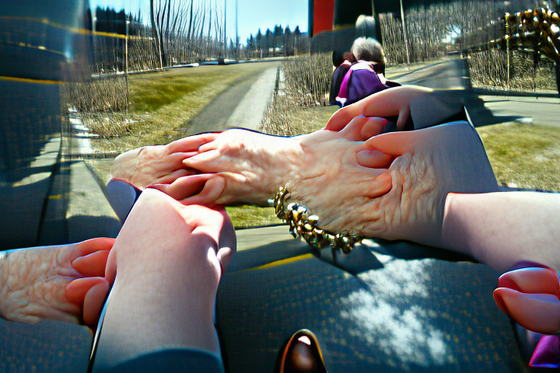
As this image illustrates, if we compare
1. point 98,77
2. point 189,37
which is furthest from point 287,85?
point 98,77

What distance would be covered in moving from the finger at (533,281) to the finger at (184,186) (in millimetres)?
352

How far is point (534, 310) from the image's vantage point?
30 centimetres

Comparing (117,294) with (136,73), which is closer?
(117,294)

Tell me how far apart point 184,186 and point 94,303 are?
0.50 feet

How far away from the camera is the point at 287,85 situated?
454 mm

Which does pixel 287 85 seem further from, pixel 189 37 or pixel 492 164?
pixel 492 164

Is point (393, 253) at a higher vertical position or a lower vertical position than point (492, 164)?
lower

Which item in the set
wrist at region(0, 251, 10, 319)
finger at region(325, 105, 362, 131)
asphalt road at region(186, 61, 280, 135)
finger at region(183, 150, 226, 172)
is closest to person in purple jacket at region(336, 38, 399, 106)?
finger at region(325, 105, 362, 131)

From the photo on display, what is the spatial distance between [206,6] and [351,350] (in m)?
0.46

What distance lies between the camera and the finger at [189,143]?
0.41 meters

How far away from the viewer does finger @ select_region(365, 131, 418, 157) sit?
1.44 feet

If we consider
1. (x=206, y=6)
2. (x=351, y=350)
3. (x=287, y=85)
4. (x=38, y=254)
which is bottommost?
(x=351, y=350)

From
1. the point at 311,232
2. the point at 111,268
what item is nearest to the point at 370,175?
the point at 311,232

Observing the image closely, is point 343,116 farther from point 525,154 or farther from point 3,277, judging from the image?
point 3,277
